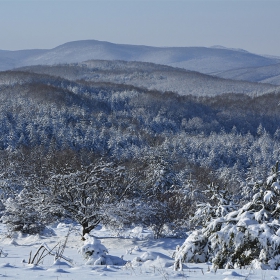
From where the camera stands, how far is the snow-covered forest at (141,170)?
8.77 m

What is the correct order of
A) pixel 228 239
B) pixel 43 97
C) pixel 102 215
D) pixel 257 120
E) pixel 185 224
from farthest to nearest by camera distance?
1. pixel 257 120
2. pixel 43 97
3. pixel 185 224
4. pixel 102 215
5. pixel 228 239

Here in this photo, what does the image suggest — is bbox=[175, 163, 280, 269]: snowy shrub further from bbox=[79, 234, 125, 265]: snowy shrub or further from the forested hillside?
the forested hillside

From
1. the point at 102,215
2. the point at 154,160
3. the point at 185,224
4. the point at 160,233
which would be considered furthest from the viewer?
the point at 154,160

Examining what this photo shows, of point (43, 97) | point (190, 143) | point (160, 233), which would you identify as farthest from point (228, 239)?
point (43, 97)

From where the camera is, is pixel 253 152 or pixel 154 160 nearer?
pixel 154 160

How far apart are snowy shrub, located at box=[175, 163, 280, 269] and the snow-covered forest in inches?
0.8

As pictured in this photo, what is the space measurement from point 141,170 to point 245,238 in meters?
25.9

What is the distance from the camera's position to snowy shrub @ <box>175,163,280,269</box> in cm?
799

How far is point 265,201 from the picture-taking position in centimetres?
866

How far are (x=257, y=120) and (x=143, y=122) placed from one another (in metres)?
52.9

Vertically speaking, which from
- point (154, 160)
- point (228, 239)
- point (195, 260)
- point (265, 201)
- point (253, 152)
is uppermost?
point (265, 201)

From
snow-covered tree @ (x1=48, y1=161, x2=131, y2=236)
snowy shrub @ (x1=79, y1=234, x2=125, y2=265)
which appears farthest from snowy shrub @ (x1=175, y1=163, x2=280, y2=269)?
snow-covered tree @ (x1=48, y1=161, x2=131, y2=236)

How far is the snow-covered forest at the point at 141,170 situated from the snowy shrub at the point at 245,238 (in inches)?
0.8

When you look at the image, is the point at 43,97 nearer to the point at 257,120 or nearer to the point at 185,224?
the point at 257,120
